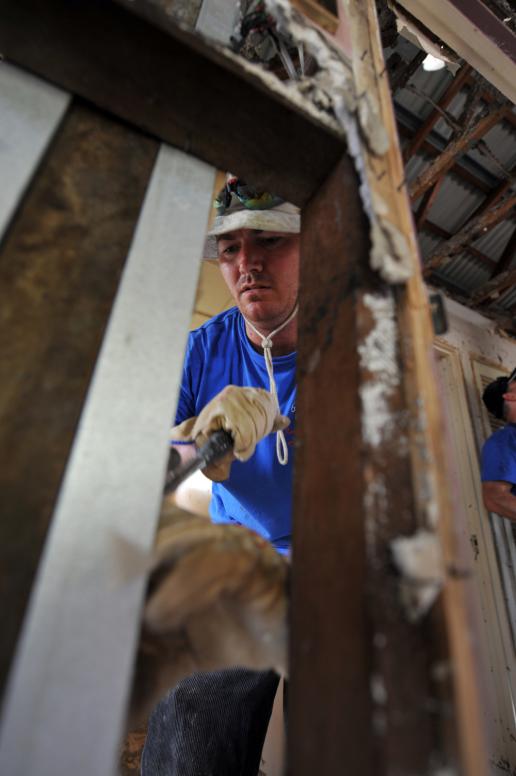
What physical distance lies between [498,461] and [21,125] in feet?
9.12

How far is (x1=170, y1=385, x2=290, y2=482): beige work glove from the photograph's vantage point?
95 centimetres

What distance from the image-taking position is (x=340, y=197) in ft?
1.77

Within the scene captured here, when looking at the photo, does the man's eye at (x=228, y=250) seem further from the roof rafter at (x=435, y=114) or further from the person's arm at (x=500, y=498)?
the person's arm at (x=500, y=498)

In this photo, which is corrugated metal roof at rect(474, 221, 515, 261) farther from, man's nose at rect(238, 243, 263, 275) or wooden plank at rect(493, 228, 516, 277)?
man's nose at rect(238, 243, 263, 275)

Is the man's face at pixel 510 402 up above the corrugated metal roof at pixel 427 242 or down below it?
below

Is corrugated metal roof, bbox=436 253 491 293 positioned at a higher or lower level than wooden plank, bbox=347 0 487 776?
higher

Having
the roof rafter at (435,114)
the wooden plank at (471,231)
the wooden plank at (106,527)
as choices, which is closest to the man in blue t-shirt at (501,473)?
the wooden plank at (471,231)

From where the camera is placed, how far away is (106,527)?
36 centimetres

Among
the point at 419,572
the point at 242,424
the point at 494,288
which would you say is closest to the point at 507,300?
the point at 494,288

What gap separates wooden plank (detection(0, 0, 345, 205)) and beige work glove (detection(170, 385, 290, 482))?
514mm

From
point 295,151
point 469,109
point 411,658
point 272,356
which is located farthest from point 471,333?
point 411,658

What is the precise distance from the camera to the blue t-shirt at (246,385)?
1352mm

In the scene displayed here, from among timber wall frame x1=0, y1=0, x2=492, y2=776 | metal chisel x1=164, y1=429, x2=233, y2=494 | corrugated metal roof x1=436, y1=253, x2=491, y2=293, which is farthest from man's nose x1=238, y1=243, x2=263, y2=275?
corrugated metal roof x1=436, y1=253, x2=491, y2=293

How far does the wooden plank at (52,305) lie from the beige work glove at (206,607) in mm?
116
